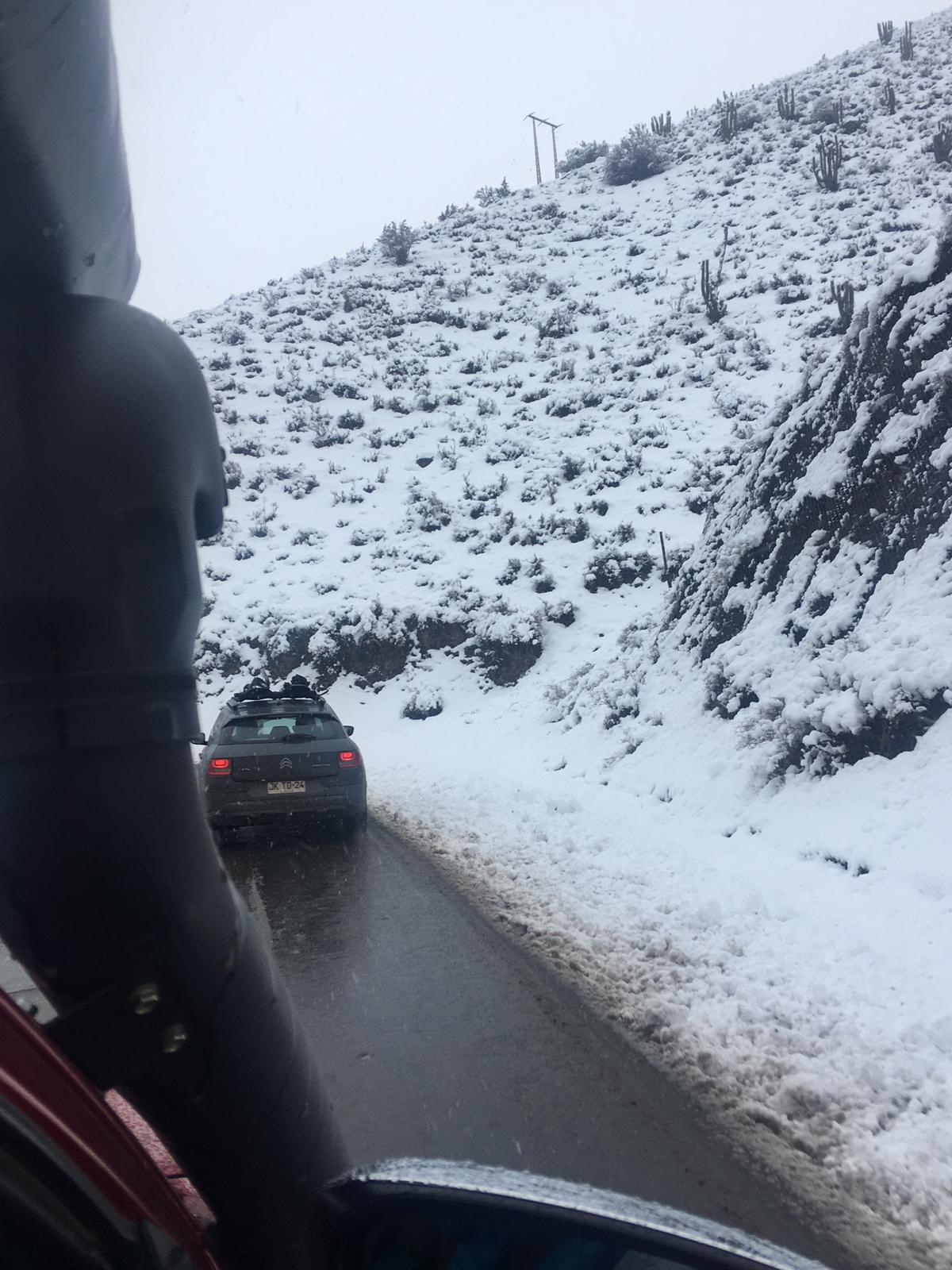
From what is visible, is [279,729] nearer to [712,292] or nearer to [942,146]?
[712,292]

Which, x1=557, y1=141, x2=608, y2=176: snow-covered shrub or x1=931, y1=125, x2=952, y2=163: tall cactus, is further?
x1=557, y1=141, x2=608, y2=176: snow-covered shrub

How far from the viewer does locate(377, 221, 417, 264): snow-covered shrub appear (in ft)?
154

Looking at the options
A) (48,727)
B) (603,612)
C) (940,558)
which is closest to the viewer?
(48,727)

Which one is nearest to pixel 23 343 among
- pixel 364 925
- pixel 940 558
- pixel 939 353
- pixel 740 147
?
pixel 364 925

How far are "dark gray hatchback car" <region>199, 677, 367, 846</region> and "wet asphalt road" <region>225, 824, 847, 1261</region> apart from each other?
239 cm

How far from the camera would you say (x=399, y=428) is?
107 feet

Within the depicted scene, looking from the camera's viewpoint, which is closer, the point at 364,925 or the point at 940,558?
the point at 364,925

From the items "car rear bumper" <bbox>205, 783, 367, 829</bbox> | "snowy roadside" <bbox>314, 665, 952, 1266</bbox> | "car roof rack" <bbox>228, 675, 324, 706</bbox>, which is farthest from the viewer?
"car roof rack" <bbox>228, 675, 324, 706</bbox>

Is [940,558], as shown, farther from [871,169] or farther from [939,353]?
[871,169]

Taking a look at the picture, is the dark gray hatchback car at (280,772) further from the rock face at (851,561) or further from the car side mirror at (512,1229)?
the car side mirror at (512,1229)

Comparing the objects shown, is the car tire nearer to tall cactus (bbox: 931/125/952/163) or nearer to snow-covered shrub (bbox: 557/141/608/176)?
tall cactus (bbox: 931/125/952/163)

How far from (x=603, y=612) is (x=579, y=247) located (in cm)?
2935

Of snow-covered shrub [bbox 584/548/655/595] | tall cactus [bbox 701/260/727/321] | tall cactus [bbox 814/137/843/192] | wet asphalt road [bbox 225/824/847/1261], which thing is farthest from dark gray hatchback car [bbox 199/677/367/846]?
tall cactus [bbox 814/137/843/192]

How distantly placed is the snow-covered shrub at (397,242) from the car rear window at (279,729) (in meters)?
41.5
